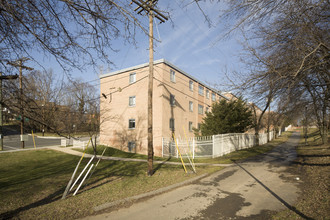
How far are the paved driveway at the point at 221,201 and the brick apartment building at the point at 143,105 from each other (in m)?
11.4

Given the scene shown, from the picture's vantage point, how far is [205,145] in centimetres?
1547

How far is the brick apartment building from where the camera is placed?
756 inches

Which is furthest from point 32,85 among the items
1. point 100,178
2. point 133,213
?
point 100,178

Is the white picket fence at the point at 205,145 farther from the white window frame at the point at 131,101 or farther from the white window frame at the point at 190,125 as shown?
the white window frame at the point at 131,101

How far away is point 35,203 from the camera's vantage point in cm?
576

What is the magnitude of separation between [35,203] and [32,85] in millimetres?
3760

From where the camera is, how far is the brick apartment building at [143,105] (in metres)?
19.2

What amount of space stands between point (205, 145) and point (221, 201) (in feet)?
32.1

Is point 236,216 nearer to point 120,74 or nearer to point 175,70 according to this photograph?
point 175,70

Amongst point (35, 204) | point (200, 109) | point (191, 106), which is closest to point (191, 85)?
point (191, 106)

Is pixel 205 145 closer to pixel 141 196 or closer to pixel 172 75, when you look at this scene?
pixel 172 75

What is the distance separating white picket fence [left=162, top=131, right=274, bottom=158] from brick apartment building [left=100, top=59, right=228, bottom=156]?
113cm

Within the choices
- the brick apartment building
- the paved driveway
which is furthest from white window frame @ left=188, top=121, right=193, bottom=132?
the paved driveway

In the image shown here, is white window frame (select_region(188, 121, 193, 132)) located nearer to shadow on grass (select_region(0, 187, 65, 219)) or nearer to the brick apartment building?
the brick apartment building
